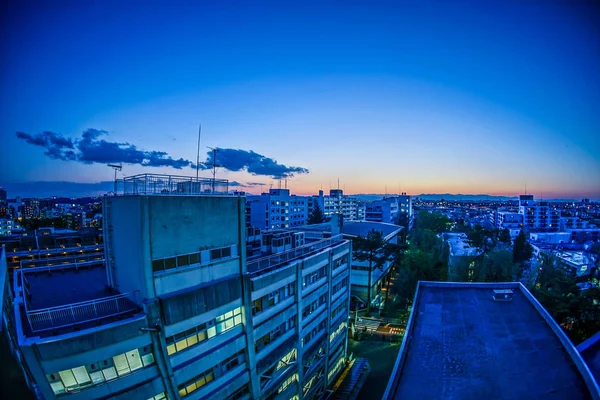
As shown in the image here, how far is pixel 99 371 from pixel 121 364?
0.80 metres

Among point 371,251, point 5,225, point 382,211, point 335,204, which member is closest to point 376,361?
point 371,251

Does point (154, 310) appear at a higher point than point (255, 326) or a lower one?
higher

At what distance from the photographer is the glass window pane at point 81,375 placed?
1157cm

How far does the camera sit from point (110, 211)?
16.6 meters

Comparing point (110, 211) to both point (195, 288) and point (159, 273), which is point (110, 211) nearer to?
point (159, 273)

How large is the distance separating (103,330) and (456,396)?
16509 mm

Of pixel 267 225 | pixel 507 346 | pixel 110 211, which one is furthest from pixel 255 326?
pixel 267 225

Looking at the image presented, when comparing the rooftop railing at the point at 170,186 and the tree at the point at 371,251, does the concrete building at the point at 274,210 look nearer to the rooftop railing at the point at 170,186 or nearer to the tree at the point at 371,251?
the tree at the point at 371,251

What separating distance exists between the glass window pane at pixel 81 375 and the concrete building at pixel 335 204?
9479 cm

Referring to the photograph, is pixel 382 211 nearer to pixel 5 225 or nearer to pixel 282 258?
pixel 282 258

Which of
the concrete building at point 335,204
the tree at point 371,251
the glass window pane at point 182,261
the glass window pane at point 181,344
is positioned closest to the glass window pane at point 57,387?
the glass window pane at point 181,344

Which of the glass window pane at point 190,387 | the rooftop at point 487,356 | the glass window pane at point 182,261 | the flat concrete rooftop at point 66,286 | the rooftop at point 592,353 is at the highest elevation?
the glass window pane at point 182,261

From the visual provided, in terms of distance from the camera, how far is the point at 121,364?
1267cm

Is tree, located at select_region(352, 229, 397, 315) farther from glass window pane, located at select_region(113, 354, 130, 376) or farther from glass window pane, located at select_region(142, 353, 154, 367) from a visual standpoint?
glass window pane, located at select_region(113, 354, 130, 376)
